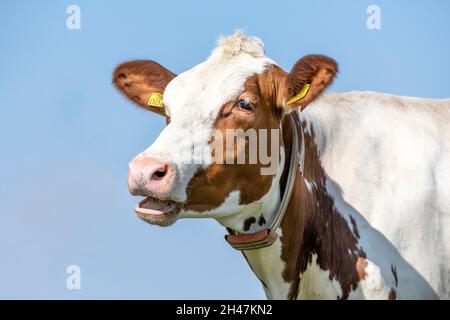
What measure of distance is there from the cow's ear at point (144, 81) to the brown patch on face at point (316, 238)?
4.47 feet

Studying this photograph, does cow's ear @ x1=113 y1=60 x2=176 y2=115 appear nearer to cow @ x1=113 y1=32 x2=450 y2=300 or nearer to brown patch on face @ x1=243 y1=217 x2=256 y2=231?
cow @ x1=113 y1=32 x2=450 y2=300

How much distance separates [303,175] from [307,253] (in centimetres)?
72

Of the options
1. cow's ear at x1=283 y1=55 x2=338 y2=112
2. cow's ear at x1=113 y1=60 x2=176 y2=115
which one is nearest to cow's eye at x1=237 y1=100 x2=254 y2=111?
cow's ear at x1=283 y1=55 x2=338 y2=112

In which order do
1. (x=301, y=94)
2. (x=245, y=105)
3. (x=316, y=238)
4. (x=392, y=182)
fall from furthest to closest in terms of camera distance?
1. (x=392, y=182)
2. (x=316, y=238)
3. (x=301, y=94)
4. (x=245, y=105)

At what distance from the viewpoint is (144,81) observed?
Result: 29.1 ft

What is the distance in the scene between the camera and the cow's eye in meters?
7.63

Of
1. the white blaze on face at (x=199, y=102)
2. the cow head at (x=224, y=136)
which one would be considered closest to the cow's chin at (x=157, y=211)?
the cow head at (x=224, y=136)

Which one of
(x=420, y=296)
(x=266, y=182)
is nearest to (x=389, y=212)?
(x=420, y=296)

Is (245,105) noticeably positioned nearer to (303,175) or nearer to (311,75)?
(311,75)

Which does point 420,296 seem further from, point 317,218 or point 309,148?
point 309,148

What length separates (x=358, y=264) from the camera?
8.14m

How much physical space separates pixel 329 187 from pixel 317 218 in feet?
1.18

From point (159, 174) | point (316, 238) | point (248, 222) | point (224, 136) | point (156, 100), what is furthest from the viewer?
point (156, 100)

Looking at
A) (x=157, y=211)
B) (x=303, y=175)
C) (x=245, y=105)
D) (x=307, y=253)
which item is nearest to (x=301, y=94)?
(x=245, y=105)
